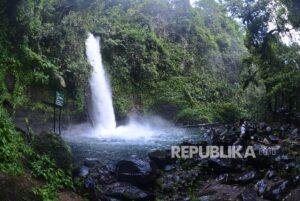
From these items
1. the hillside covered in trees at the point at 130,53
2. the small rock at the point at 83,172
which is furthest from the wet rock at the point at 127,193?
the hillside covered in trees at the point at 130,53

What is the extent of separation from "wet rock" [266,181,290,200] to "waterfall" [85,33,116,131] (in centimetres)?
1871

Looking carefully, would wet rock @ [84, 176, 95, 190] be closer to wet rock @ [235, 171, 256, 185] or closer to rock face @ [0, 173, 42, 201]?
rock face @ [0, 173, 42, 201]

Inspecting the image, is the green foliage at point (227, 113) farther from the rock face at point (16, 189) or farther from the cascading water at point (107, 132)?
the rock face at point (16, 189)

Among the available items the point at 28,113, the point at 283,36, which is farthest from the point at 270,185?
the point at 28,113

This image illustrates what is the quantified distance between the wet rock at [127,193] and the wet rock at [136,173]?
485 millimetres

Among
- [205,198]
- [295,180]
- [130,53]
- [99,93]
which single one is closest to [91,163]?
A: [205,198]

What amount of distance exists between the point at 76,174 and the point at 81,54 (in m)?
17.0

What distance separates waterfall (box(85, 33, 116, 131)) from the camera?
27438mm

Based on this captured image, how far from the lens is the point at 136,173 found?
11016 millimetres

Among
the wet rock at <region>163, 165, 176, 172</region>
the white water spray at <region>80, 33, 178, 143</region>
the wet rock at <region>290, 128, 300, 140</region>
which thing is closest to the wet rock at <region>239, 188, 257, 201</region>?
the wet rock at <region>163, 165, 176, 172</region>

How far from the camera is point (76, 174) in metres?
10.7

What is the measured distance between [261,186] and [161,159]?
4.27 meters

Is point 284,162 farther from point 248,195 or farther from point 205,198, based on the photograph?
point 205,198

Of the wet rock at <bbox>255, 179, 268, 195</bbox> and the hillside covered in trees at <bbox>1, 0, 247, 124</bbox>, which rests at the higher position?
the hillside covered in trees at <bbox>1, 0, 247, 124</bbox>
